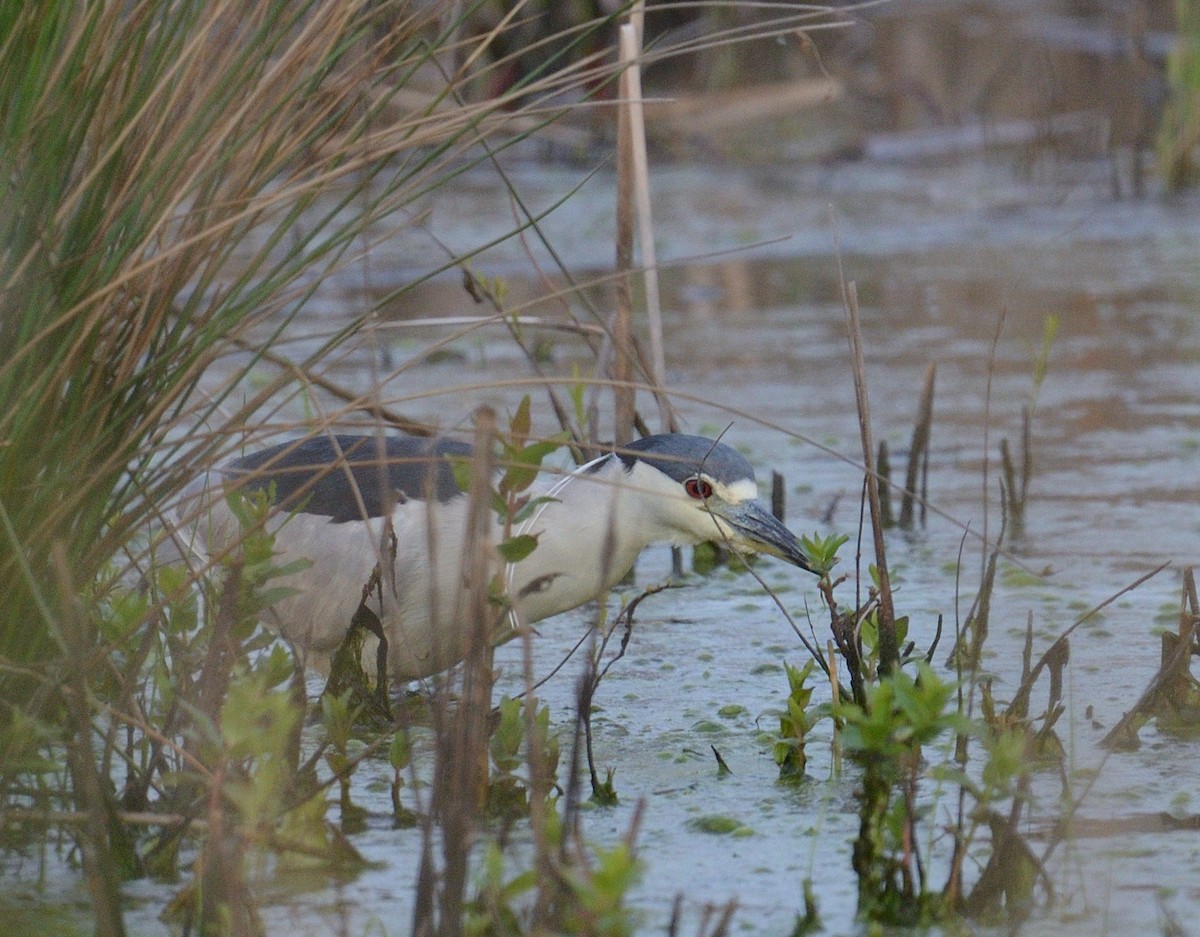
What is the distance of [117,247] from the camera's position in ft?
8.00

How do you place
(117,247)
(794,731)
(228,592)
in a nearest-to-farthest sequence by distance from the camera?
(228,592) < (117,247) < (794,731)

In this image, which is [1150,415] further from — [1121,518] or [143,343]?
[143,343]

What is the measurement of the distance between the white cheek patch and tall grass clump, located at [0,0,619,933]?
0.89 m

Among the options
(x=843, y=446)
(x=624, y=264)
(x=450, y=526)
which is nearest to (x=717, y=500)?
(x=450, y=526)

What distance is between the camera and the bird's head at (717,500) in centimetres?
328

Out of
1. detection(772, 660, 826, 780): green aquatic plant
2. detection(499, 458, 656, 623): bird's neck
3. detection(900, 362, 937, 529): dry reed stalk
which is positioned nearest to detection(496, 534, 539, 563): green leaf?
detection(772, 660, 826, 780): green aquatic plant

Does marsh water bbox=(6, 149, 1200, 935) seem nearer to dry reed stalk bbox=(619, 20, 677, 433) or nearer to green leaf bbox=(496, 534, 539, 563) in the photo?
green leaf bbox=(496, 534, 539, 563)

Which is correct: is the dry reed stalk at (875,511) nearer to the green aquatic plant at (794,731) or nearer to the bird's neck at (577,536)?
the green aquatic plant at (794,731)

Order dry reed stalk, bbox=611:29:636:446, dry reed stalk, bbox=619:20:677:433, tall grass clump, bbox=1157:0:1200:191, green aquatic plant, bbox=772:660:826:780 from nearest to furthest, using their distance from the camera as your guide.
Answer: green aquatic plant, bbox=772:660:826:780 < dry reed stalk, bbox=619:20:677:433 < dry reed stalk, bbox=611:29:636:446 < tall grass clump, bbox=1157:0:1200:191

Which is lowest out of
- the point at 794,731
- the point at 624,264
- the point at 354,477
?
the point at 794,731

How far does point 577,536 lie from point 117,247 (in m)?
1.07

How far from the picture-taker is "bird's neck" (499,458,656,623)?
3217 millimetres

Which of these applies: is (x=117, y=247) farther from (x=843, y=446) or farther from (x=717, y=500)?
(x=843, y=446)

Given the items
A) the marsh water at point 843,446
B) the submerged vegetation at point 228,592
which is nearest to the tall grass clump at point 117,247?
the submerged vegetation at point 228,592
